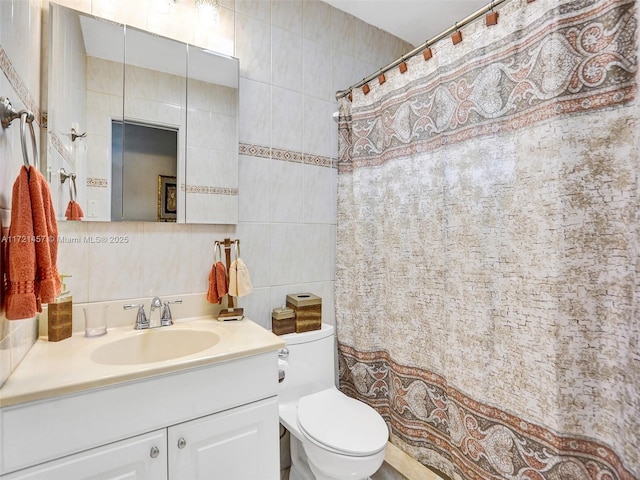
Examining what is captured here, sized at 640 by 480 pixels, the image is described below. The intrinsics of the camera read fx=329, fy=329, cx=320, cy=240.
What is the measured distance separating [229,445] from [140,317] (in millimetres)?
626

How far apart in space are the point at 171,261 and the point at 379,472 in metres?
1.46

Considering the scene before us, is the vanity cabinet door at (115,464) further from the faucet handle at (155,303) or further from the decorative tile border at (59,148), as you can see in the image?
the decorative tile border at (59,148)

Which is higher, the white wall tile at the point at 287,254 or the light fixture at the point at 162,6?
the light fixture at the point at 162,6

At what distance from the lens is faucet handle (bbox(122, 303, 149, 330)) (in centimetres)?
136

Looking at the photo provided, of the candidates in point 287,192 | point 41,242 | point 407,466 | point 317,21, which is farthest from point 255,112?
point 407,466

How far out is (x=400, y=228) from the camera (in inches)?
64.7

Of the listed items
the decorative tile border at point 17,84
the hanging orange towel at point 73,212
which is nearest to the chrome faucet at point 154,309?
the hanging orange towel at point 73,212

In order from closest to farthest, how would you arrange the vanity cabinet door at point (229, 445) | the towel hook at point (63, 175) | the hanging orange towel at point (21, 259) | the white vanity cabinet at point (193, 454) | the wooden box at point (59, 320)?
the hanging orange towel at point (21, 259), the white vanity cabinet at point (193, 454), the vanity cabinet door at point (229, 445), the wooden box at point (59, 320), the towel hook at point (63, 175)

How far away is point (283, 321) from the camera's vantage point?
5.44ft

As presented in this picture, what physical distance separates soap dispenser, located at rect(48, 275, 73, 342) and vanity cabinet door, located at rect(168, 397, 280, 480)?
56cm

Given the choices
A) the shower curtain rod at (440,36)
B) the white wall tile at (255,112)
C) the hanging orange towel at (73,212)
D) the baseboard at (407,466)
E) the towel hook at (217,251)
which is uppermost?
the shower curtain rod at (440,36)

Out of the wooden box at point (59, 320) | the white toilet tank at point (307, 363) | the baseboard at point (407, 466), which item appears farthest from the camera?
the white toilet tank at point (307, 363)

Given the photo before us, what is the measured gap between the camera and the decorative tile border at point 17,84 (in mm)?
844

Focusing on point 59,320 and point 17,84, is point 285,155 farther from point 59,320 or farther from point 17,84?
point 59,320
